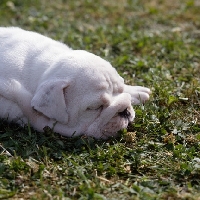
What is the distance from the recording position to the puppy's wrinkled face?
3.96 meters

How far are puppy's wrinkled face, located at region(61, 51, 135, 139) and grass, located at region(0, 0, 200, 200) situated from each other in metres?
0.11

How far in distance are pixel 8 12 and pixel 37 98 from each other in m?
3.64

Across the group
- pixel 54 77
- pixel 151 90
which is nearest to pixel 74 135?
pixel 54 77

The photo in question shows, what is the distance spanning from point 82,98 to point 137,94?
33.1 inches

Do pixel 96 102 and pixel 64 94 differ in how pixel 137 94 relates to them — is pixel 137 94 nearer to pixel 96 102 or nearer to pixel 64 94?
pixel 96 102

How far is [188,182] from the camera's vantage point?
3.59 m

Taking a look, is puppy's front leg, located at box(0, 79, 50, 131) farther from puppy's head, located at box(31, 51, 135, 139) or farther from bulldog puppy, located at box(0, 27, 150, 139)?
puppy's head, located at box(31, 51, 135, 139)

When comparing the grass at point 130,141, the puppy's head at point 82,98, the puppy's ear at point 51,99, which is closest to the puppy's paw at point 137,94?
the grass at point 130,141

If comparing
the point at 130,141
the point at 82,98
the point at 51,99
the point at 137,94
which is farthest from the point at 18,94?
the point at 137,94

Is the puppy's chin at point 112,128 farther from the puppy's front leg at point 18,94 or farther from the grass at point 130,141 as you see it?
the puppy's front leg at point 18,94

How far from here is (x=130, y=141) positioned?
13.5ft

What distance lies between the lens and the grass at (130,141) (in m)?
3.50

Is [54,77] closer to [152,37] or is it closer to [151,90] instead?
[151,90]

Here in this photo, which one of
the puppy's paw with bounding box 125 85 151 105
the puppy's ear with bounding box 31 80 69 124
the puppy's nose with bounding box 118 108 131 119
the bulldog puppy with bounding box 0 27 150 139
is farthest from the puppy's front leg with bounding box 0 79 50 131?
the puppy's paw with bounding box 125 85 151 105
